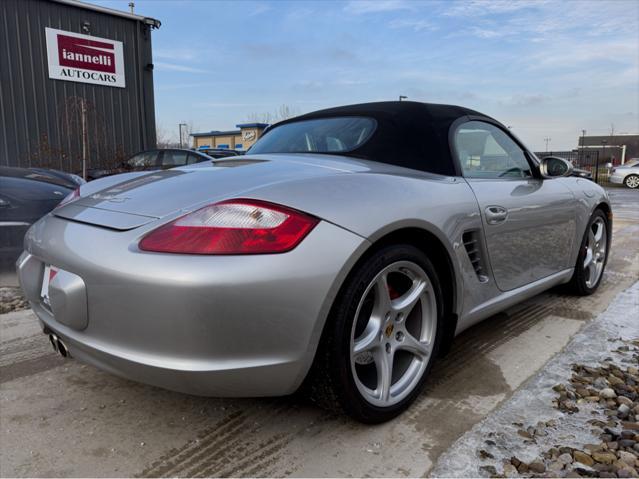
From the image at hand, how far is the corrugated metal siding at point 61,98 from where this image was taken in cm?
1033

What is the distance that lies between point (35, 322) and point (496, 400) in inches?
111

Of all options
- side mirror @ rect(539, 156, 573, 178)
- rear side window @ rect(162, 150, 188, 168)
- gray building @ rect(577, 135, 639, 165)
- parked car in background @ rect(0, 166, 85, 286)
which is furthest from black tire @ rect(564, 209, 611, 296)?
gray building @ rect(577, 135, 639, 165)

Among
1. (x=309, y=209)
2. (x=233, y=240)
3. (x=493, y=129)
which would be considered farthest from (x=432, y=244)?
(x=493, y=129)

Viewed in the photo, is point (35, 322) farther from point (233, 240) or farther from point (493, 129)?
point (493, 129)

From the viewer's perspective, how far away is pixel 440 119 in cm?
258

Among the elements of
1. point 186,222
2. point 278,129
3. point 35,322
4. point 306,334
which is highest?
point 278,129

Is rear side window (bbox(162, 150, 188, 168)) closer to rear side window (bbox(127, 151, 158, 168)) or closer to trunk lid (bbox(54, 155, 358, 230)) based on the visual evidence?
rear side window (bbox(127, 151, 158, 168))

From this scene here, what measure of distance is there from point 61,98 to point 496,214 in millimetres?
11335

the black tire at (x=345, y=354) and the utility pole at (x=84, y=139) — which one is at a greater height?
the utility pole at (x=84, y=139)

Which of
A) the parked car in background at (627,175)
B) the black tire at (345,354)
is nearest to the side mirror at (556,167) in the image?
the black tire at (345,354)

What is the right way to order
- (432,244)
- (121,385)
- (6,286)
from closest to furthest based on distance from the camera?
(432,244), (121,385), (6,286)

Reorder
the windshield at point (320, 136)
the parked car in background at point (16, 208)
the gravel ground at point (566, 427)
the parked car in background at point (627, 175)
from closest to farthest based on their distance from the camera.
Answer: the gravel ground at point (566, 427), the windshield at point (320, 136), the parked car in background at point (16, 208), the parked car in background at point (627, 175)

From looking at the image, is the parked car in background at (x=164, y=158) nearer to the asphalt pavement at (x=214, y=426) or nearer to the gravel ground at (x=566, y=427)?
the asphalt pavement at (x=214, y=426)

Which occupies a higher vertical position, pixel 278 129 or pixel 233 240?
pixel 278 129
